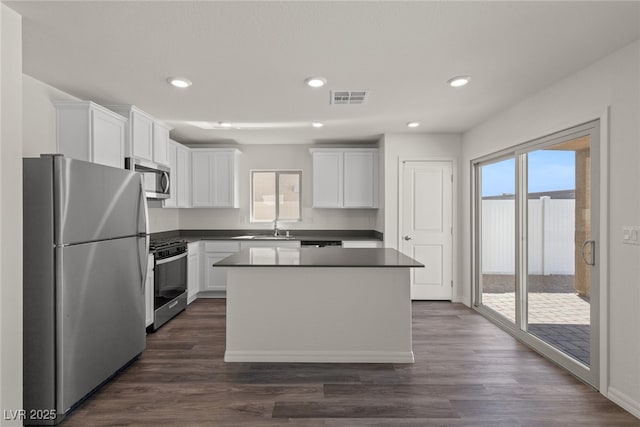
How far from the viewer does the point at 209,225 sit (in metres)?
5.82

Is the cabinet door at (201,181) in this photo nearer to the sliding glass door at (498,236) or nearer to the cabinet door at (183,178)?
the cabinet door at (183,178)

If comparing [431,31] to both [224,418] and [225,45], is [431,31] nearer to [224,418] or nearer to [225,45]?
[225,45]

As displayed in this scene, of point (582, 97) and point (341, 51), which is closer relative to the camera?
point (341, 51)

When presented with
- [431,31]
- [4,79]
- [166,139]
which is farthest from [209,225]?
[431,31]

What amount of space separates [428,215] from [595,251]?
2410 millimetres

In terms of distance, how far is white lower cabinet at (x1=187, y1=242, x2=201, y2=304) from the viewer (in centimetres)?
476

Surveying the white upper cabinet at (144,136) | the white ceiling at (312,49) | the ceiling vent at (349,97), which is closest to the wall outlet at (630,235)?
the white ceiling at (312,49)

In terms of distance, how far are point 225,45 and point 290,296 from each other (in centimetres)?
198

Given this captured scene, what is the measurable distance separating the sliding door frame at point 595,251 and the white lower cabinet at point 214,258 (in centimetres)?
340

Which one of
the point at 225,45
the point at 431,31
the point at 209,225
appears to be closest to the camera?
the point at 431,31

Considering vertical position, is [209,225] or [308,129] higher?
[308,129]

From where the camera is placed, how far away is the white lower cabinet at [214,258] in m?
5.12

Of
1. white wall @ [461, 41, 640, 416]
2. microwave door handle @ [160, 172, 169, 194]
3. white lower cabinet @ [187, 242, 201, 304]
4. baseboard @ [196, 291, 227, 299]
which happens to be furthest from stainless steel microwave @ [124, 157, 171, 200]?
white wall @ [461, 41, 640, 416]

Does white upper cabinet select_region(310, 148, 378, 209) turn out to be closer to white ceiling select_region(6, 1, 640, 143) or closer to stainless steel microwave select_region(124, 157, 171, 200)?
white ceiling select_region(6, 1, 640, 143)
